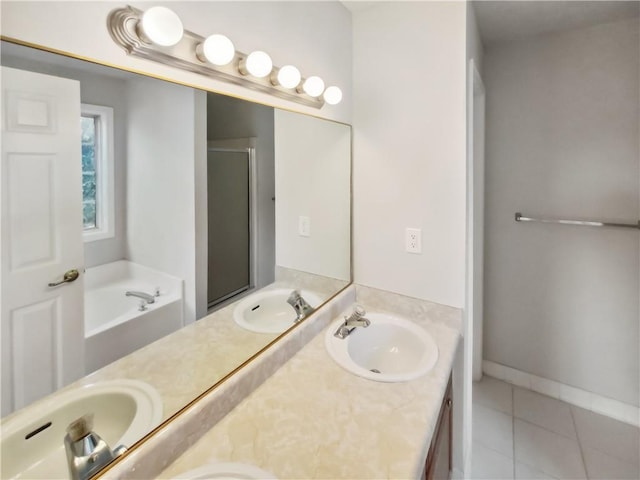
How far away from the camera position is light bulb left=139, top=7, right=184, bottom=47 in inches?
29.5

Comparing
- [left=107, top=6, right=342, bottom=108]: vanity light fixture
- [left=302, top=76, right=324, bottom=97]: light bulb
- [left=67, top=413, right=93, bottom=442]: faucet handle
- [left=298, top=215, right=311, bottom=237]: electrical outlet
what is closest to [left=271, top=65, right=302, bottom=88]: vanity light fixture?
[left=107, top=6, right=342, bottom=108]: vanity light fixture

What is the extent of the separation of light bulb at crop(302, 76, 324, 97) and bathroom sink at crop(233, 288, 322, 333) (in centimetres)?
81

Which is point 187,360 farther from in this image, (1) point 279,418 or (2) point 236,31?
(2) point 236,31

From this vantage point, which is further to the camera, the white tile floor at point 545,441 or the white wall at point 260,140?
the white tile floor at point 545,441

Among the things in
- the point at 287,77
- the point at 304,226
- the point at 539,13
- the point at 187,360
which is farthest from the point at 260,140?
the point at 539,13

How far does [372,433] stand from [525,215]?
1953mm

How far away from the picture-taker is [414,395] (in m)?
1.07

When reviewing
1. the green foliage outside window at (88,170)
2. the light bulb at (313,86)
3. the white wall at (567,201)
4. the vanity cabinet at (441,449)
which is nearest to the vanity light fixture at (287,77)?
the light bulb at (313,86)

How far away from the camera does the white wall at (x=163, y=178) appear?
2.59ft

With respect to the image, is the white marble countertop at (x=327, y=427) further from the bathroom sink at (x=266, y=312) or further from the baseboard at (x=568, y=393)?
the baseboard at (x=568, y=393)

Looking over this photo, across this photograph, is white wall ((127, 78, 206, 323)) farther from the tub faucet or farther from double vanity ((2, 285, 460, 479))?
double vanity ((2, 285, 460, 479))

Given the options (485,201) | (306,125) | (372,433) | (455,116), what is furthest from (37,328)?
(485,201)

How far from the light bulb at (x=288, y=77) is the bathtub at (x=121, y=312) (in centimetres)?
77

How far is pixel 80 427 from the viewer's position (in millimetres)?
688
